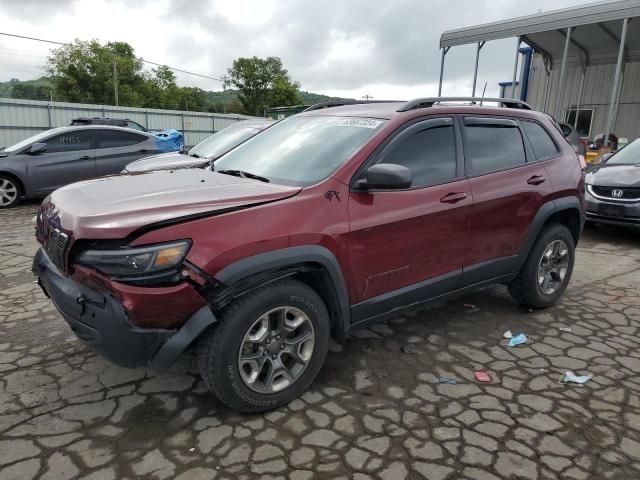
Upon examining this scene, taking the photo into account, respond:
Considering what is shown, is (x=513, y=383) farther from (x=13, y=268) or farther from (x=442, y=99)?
(x=13, y=268)

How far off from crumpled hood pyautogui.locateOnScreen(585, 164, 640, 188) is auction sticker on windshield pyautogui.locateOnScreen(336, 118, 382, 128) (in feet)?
17.9

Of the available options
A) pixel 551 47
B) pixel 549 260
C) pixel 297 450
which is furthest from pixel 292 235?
pixel 551 47

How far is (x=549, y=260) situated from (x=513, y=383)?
5.35 feet

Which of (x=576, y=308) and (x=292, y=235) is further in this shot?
(x=576, y=308)

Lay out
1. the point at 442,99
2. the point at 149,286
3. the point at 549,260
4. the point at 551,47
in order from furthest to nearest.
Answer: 1. the point at 551,47
2. the point at 549,260
3. the point at 442,99
4. the point at 149,286

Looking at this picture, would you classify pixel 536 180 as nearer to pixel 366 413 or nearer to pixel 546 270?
pixel 546 270

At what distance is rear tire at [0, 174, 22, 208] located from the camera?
29.0 ft

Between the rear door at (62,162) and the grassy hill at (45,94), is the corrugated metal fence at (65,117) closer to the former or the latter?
the rear door at (62,162)

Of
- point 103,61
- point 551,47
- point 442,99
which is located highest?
point 103,61

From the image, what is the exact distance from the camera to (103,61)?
53.0m

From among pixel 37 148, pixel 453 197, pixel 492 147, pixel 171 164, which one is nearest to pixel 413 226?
pixel 453 197

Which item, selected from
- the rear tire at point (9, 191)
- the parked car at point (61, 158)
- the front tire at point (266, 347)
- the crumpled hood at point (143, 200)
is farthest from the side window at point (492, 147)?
the rear tire at point (9, 191)

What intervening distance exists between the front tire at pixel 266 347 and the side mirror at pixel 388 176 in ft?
2.46

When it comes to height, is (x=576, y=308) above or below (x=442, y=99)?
below
